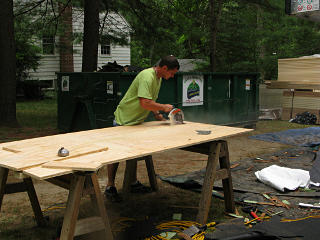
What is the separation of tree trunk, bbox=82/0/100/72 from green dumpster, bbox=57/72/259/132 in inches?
63.1

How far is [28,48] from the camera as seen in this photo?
777 inches

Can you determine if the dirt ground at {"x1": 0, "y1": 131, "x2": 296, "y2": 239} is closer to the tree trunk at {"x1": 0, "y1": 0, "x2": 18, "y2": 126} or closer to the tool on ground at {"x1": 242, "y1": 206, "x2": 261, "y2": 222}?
the tool on ground at {"x1": 242, "y1": 206, "x2": 261, "y2": 222}

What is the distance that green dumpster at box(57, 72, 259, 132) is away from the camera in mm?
8500

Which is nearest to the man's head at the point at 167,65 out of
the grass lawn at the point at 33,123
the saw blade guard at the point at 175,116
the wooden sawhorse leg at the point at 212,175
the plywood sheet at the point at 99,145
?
the saw blade guard at the point at 175,116

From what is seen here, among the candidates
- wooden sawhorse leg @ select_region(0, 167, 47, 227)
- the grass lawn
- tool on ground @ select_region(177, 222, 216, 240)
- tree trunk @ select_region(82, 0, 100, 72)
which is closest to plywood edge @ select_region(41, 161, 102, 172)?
wooden sawhorse leg @ select_region(0, 167, 47, 227)

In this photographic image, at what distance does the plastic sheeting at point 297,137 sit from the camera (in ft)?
30.7

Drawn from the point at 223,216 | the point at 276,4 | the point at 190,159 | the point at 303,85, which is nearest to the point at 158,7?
the point at 276,4

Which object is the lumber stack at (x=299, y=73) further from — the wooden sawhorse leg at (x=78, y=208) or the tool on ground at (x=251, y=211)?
the wooden sawhorse leg at (x=78, y=208)

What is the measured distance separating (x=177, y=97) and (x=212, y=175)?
17.8 ft

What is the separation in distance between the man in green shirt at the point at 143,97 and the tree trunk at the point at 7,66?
23.3 feet

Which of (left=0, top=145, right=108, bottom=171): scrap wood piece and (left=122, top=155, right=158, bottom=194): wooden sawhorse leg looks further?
(left=122, top=155, right=158, bottom=194): wooden sawhorse leg

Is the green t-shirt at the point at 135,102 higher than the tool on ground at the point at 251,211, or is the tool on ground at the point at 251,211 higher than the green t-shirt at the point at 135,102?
the green t-shirt at the point at 135,102

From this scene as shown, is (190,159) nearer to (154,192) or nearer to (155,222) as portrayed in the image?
(154,192)

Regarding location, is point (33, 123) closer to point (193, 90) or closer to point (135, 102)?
point (193, 90)
